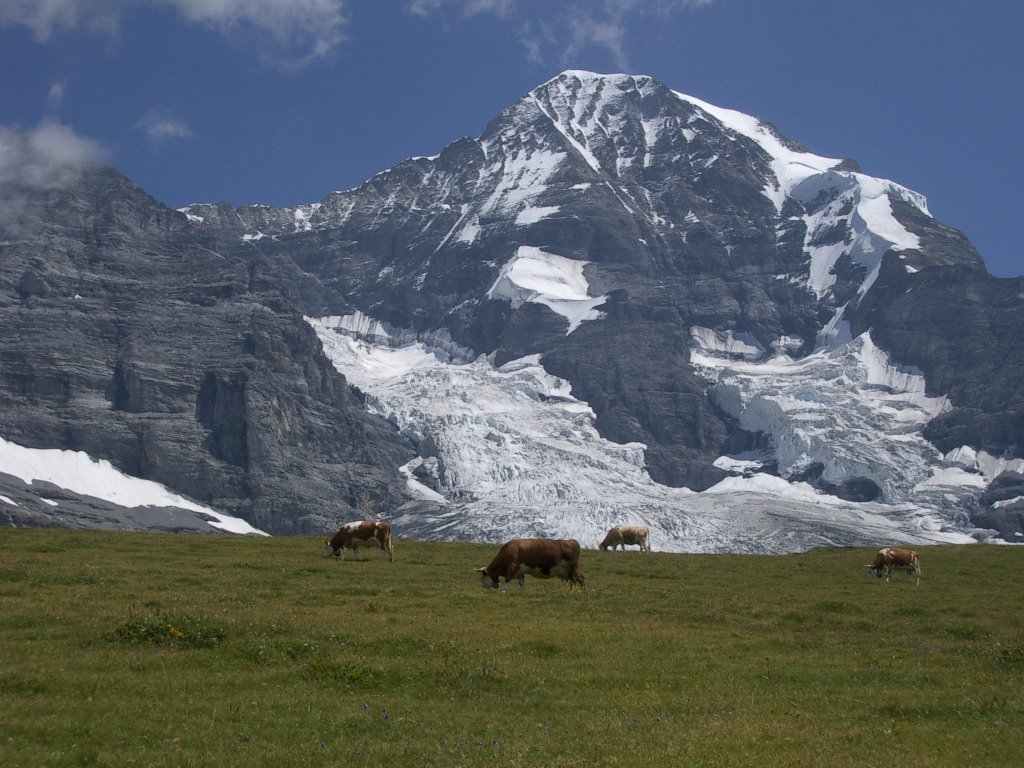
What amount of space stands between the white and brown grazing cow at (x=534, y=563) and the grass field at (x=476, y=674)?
124 centimetres

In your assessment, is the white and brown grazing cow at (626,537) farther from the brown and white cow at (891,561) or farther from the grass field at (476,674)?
the grass field at (476,674)

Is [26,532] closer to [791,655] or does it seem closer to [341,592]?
[341,592]

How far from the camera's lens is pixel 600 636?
26.1 metres

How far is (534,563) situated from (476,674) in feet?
46.9

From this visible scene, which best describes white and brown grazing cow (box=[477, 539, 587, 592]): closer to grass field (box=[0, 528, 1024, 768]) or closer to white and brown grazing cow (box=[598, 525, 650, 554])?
grass field (box=[0, 528, 1024, 768])

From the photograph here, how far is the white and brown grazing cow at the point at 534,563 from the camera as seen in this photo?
115 ft

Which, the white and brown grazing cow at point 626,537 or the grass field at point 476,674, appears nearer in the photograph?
the grass field at point 476,674

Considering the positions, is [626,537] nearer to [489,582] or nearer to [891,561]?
[891,561]

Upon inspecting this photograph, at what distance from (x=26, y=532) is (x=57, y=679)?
115 feet

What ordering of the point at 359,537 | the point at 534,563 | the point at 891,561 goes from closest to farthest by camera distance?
the point at 534,563 < the point at 359,537 < the point at 891,561

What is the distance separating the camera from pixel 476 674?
20891mm

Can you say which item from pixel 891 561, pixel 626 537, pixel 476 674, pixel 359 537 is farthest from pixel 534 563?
pixel 626 537

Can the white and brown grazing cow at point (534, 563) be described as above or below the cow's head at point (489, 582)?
above

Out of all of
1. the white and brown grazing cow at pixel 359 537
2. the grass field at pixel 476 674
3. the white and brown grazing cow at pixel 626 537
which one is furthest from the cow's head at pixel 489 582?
the white and brown grazing cow at pixel 626 537
